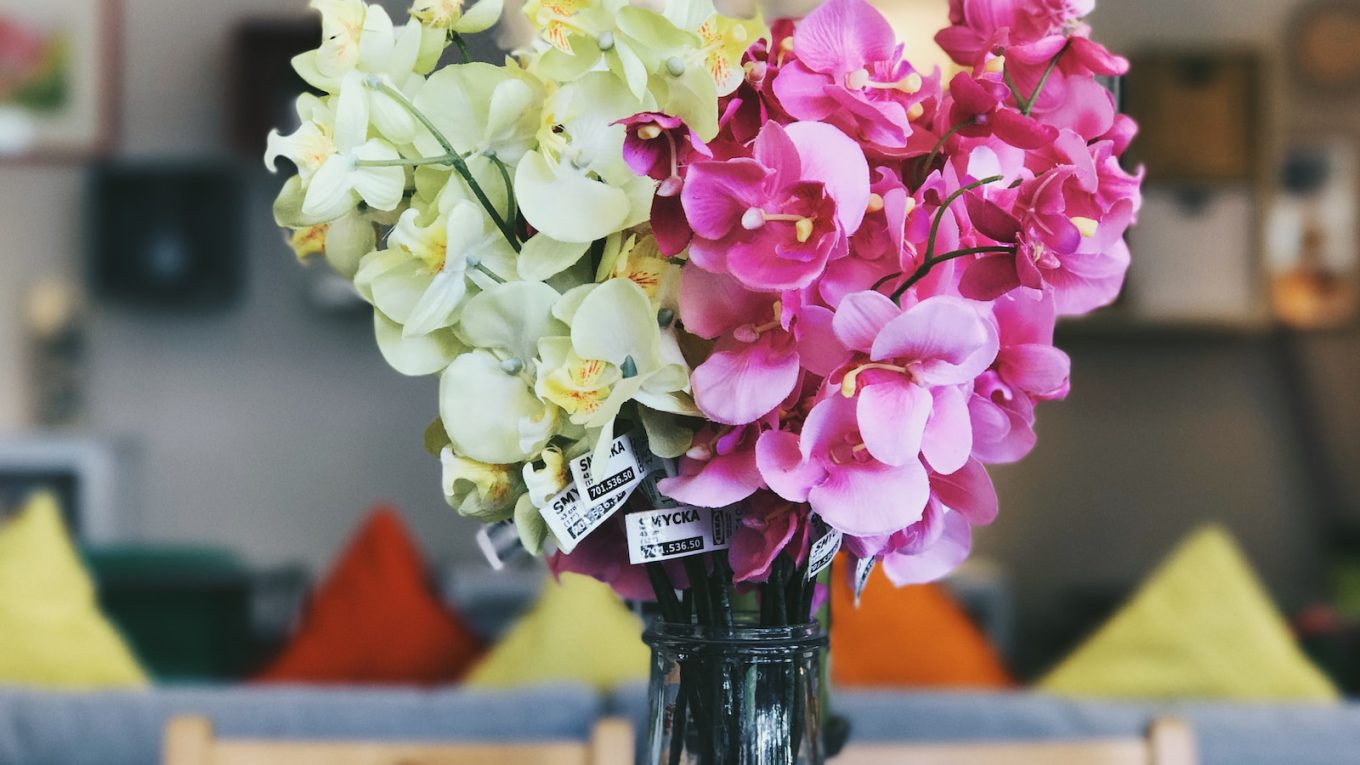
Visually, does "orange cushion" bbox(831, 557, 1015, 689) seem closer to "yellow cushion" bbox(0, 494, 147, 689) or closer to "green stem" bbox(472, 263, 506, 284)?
"yellow cushion" bbox(0, 494, 147, 689)

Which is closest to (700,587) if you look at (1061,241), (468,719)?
(1061,241)

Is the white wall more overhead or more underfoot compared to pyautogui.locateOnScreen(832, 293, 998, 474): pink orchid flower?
more overhead

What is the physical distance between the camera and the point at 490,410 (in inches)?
21.4

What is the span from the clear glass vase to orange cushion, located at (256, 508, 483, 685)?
4.06ft

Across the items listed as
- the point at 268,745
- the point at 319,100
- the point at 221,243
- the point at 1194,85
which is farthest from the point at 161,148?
the point at 319,100

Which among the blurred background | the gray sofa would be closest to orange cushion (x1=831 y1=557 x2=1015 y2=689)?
the gray sofa

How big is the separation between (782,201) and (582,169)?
0.09 metres

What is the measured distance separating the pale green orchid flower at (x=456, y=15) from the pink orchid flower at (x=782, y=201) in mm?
148

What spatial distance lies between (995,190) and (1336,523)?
12.6 ft

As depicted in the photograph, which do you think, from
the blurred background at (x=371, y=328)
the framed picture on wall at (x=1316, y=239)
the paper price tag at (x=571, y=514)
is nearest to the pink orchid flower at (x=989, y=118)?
the paper price tag at (x=571, y=514)

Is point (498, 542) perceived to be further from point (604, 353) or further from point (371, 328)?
point (371, 328)

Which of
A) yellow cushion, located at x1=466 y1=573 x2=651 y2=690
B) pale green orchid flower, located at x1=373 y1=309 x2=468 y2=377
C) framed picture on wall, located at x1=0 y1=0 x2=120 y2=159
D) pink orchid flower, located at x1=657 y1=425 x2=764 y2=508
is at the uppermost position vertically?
framed picture on wall, located at x1=0 y1=0 x2=120 y2=159

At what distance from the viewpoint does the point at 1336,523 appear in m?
3.89

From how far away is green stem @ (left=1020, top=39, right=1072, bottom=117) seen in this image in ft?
1.86
